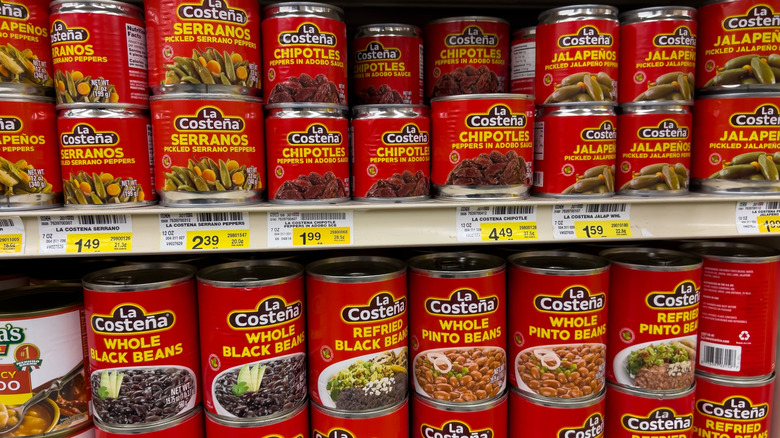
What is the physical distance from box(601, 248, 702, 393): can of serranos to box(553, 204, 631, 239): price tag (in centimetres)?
16

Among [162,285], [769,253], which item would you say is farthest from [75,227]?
[769,253]

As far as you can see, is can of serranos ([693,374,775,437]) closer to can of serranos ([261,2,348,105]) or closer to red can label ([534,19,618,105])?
red can label ([534,19,618,105])

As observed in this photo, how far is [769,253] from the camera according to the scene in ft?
4.62

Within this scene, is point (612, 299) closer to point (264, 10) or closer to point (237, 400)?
point (237, 400)

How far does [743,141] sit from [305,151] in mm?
1046

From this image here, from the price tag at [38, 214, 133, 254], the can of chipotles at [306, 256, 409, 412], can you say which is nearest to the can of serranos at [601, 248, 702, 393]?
the can of chipotles at [306, 256, 409, 412]

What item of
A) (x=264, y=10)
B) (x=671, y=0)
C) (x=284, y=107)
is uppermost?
(x=671, y=0)

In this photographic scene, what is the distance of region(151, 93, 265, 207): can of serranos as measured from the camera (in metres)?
1.14

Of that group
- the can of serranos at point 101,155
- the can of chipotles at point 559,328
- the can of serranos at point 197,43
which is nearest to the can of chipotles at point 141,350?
the can of serranos at point 101,155

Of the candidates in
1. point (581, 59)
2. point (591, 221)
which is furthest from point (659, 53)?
point (591, 221)

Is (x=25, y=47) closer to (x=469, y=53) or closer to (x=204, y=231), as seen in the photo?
(x=204, y=231)

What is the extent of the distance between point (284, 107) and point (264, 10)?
25cm

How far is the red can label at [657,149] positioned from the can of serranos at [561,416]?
0.55 metres

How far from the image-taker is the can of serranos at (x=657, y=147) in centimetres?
125
